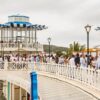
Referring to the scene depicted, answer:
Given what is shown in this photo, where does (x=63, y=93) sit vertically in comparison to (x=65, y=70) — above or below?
below

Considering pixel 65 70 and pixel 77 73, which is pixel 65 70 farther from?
pixel 77 73

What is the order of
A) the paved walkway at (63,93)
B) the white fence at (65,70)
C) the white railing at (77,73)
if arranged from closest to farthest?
1. the white railing at (77,73)
2. the white fence at (65,70)
3. the paved walkway at (63,93)

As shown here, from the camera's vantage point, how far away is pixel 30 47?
165ft

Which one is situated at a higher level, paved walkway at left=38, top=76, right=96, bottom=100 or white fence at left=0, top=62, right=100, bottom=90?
white fence at left=0, top=62, right=100, bottom=90

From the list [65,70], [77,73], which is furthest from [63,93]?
[65,70]

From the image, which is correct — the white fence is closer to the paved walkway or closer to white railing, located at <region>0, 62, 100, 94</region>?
white railing, located at <region>0, 62, 100, 94</region>

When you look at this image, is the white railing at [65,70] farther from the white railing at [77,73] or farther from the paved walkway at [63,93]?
the paved walkway at [63,93]

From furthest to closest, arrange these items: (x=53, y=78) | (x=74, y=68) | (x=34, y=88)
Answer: (x=53, y=78) < (x=74, y=68) < (x=34, y=88)

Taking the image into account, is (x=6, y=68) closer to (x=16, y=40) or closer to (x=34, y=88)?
(x=16, y=40)

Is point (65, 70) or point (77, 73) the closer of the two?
point (77, 73)

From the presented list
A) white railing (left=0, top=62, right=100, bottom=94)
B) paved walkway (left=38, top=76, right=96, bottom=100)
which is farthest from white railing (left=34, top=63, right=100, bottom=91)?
paved walkway (left=38, top=76, right=96, bottom=100)

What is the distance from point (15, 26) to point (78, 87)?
34.0 meters

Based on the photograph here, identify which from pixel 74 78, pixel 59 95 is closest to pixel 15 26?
pixel 74 78

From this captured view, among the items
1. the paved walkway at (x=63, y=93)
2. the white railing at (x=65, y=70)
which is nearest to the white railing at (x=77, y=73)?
the white railing at (x=65, y=70)
